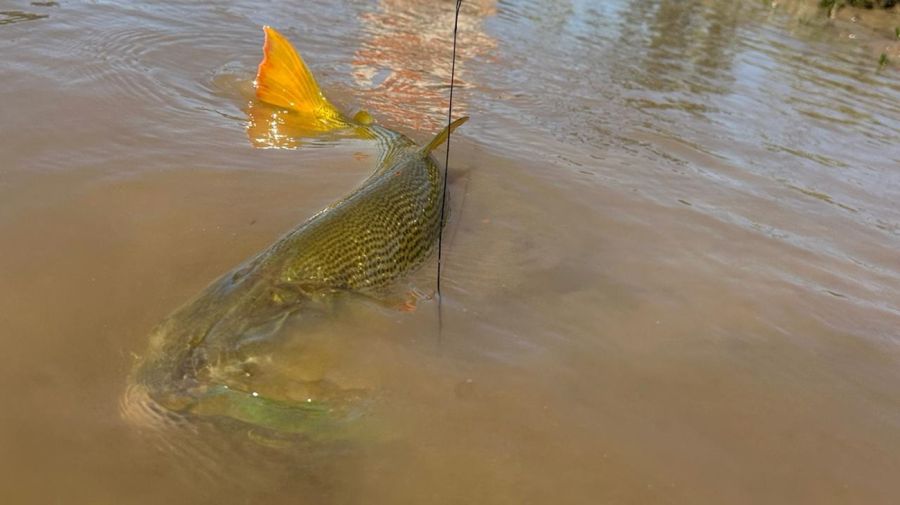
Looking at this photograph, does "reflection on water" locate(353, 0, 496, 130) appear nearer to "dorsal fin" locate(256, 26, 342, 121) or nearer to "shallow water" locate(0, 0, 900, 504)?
"shallow water" locate(0, 0, 900, 504)

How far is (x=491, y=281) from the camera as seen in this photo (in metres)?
3.17

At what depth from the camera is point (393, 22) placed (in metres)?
8.33

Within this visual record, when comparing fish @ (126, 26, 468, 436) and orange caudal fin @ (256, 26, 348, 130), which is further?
orange caudal fin @ (256, 26, 348, 130)

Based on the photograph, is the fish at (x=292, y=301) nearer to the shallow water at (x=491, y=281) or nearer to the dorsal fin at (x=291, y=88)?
the shallow water at (x=491, y=281)

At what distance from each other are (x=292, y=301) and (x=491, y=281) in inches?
39.6

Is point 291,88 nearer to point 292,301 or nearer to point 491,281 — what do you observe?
point 491,281

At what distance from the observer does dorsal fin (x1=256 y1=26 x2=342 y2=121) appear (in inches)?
186

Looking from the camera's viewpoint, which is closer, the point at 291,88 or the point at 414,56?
the point at 291,88

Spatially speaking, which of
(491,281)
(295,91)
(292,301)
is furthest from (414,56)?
(292,301)

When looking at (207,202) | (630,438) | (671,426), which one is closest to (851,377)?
(671,426)

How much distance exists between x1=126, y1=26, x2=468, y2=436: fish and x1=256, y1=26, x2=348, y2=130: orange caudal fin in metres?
1.00

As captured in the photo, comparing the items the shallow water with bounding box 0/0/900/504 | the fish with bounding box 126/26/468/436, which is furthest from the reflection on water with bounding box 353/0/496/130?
the fish with bounding box 126/26/468/436

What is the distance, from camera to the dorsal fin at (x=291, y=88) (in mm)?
4723

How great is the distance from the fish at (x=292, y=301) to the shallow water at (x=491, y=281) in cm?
11
